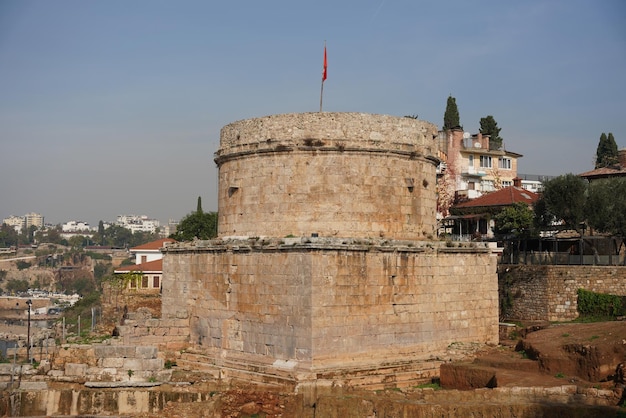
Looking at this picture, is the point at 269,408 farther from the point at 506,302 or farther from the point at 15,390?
the point at 506,302

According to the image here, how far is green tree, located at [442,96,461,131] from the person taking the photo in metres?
46.4

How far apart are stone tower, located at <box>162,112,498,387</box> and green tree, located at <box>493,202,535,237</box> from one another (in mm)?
12415

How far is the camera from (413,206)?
67.2 feet

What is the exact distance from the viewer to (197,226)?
51.6m

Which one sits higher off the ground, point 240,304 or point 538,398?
point 240,304

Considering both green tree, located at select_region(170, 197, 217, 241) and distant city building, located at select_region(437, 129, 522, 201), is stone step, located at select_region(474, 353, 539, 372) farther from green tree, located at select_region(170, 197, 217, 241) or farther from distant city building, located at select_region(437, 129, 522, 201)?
green tree, located at select_region(170, 197, 217, 241)

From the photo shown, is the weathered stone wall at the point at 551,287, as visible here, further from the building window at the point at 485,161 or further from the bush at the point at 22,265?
the bush at the point at 22,265

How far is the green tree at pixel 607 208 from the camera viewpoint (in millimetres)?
28609

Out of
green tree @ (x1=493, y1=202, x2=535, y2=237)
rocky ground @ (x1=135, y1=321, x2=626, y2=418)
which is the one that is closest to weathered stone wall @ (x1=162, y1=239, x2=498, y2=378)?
rocky ground @ (x1=135, y1=321, x2=626, y2=418)

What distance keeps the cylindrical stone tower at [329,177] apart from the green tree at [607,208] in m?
11.4

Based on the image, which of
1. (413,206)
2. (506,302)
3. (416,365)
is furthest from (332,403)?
(506,302)

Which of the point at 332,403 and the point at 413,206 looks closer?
the point at 332,403

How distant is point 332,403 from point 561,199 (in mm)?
16823

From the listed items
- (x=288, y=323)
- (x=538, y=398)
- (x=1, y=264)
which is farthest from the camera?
(x=1, y=264)
